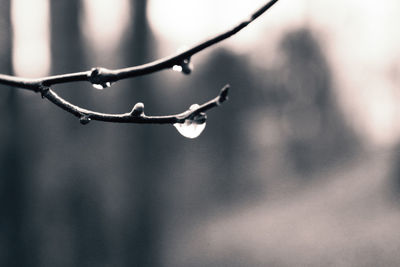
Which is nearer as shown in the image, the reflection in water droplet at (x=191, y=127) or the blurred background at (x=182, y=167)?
the reflection in water droplet at (x=191, y=127)

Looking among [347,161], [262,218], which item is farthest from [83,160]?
[347,161]

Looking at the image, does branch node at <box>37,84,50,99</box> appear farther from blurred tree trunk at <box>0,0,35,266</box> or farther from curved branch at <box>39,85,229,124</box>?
blurred tree trunk at <box>0,0,35,266</box>

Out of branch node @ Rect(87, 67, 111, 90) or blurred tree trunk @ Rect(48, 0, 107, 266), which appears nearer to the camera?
branch node @ Rect(87, 67, 111, 90)

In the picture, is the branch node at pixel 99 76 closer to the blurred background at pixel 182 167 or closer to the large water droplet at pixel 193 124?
the large water droplet at pixel 193 124

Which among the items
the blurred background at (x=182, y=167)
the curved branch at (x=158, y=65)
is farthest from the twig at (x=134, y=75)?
the blurred background at (x=182, y=167)

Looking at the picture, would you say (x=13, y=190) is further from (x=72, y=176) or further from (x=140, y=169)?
(x=140, y=169)

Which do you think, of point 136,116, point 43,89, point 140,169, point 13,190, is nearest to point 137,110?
point 136,116

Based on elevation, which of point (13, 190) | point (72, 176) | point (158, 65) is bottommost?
point (158, 65)

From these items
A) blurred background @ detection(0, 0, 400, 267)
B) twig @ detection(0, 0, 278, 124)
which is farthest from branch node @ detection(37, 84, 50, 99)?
blurred background @ detection(0, 0, 400, 267)
